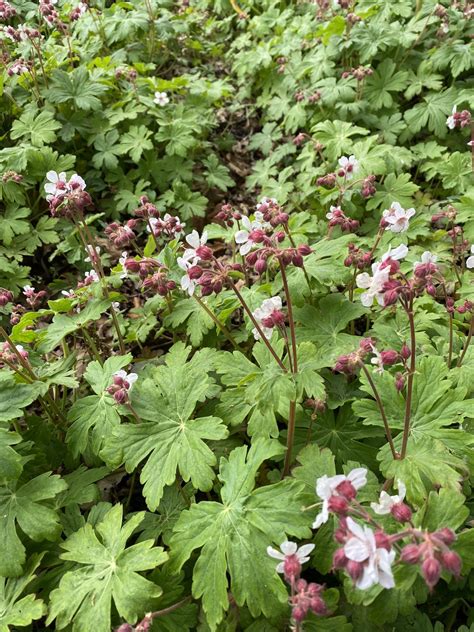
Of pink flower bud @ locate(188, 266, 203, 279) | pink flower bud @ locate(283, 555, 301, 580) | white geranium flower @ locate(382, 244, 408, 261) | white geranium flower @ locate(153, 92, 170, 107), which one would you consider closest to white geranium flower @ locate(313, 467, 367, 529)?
pink flower bud @ locate(283, 555, 301, 580)

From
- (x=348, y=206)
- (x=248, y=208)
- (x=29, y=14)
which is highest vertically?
(x=29, y=14)

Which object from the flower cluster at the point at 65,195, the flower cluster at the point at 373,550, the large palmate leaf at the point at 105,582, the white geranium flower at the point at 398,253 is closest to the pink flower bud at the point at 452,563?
the flower cluster at the point at 373,550

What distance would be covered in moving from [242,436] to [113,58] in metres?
5.52

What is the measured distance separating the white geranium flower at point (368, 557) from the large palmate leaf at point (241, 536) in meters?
0.66

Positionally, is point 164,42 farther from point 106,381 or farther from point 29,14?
point 106,381

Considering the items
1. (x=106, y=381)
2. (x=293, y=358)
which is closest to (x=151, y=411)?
(x=106, y=381)

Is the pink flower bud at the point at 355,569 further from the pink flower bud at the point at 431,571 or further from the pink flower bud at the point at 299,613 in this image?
the pink flower bud at the point at 299,613

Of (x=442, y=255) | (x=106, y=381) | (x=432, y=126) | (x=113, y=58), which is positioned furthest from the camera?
(x=113, y=58)

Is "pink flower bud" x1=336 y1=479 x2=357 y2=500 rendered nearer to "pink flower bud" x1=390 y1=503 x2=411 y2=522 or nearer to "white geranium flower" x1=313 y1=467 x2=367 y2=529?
"white geranium flower" x1=313 y1=467 x2=367 y2=529

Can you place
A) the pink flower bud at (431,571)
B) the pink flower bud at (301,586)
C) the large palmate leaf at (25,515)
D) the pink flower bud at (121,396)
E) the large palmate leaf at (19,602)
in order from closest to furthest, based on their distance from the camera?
the pink flower bud at (431,571) < the pink flower bud at (301,586) < the large palmate leaf at (19,602) < the large palmate leaf at (25,515) < the pink flower bud at (121,396)

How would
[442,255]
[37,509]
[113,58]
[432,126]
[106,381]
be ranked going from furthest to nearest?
[113,58], [432,126], [442,255], [106,381], [37,509]

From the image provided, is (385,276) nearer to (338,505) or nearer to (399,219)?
(399,219)

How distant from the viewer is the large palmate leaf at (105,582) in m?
2.07

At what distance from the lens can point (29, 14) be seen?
6.44 meters
